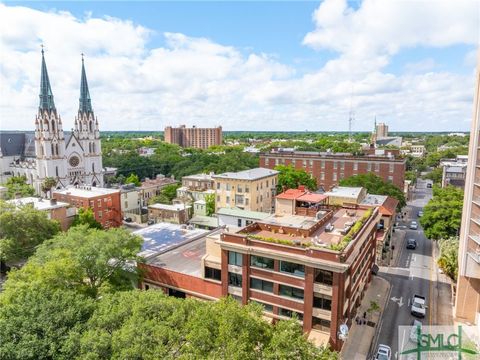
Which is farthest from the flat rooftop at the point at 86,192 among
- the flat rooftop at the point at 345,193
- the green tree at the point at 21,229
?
the flat rooftop at the point at 345,193

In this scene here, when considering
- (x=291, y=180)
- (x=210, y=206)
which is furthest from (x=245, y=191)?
(x=291, y=180)

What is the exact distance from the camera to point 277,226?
3528 centimetres

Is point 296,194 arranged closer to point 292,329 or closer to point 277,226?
point 277,226

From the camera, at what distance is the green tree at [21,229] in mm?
43500

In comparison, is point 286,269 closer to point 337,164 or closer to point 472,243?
point 472,243

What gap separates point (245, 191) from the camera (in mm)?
62250

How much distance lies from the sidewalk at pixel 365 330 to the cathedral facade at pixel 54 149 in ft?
262

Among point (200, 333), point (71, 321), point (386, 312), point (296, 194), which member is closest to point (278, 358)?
point (200, 333)

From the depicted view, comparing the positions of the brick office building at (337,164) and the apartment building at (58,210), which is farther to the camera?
the brick office building at (337,164)

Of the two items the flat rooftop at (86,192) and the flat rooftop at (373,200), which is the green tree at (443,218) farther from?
the flat rooftop at (86,192)

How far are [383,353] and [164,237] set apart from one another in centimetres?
2972

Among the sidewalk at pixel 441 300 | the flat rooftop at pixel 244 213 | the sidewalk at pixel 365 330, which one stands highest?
the flat rooftop at pixel 244 213

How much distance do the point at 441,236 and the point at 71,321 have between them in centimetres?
4885

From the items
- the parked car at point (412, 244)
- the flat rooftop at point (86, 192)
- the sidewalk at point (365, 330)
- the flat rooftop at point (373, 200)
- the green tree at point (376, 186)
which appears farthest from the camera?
the green tree at point (376, 186)
